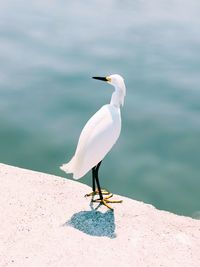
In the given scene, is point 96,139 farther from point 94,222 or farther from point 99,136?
point 94,222

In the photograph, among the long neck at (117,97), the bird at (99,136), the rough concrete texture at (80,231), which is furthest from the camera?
the long neck at (117,97)

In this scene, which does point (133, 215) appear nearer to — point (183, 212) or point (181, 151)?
point (183, 212)

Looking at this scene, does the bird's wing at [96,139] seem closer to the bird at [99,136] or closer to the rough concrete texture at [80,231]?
the bird at [99,136]

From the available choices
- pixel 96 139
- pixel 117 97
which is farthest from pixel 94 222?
pixel 117 97

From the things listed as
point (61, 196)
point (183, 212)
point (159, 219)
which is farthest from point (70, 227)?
point (183, 212)

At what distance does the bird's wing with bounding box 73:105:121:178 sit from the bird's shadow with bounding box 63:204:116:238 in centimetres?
57

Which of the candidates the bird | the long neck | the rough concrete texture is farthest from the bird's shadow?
the long neck

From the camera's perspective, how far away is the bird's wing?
650 centimetres

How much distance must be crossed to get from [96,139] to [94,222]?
1094 millimetres

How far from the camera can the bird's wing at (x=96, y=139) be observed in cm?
650

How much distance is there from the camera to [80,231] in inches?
255

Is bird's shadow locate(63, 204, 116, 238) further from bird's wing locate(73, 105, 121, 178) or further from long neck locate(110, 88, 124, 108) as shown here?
long neck locate(110, 88, 124, 108)

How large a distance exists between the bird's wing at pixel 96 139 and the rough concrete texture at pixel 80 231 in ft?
2.28

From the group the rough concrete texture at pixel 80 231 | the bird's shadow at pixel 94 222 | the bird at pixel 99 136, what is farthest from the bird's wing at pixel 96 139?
the rough concrete texture at pixel 80 231
